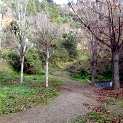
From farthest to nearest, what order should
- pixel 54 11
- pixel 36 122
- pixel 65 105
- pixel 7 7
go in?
pixel 54 11 < pixel 7 7 < pixel 65 105 < pixel 36 122

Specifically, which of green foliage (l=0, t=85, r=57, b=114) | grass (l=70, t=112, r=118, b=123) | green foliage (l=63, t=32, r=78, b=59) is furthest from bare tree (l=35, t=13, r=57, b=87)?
green foliage (l=63, t=32, r=78, b=59)

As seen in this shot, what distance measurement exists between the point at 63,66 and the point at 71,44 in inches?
188

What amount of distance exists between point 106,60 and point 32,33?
13.3 m

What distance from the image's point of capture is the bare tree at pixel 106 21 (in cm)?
2856

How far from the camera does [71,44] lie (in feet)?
168

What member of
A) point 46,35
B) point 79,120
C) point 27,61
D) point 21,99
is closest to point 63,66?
point 27,61

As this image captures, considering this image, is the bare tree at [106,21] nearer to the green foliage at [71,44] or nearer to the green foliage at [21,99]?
the green foliage at [21,99]

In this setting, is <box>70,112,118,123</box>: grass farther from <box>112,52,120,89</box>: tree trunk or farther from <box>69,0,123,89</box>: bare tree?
<box>112,52,120,89</box>: tree trunk

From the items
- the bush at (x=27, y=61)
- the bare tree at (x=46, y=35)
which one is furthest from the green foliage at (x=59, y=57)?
the bare tree at (x=46, y=35)

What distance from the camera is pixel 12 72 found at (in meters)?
39.6

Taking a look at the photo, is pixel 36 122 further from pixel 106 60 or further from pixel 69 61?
pixel 69 61

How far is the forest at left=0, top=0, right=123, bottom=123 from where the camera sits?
17.0 meters

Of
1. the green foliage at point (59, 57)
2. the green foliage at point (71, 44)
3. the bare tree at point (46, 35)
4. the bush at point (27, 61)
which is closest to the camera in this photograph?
the bare tree at point (46, 35)

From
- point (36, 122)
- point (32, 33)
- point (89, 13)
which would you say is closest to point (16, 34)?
point (32, 33)
